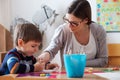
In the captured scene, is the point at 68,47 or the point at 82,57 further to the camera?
the point at 68,47

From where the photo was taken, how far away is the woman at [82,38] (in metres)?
1.67

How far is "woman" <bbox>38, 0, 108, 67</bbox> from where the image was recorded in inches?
65.6

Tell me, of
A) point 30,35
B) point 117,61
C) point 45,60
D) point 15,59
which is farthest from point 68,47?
point 117,61

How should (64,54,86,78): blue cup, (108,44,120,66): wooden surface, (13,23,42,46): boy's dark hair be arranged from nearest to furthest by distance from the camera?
(64,54,86,78): blue cup
(13,23,42,46): boy's dark hair
(108,44,120,66): wooden surface

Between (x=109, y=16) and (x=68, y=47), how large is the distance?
1412 millimetres

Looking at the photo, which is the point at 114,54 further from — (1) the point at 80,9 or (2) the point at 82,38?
(1) the point at 80,9

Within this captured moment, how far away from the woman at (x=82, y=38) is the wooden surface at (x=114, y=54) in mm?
1129

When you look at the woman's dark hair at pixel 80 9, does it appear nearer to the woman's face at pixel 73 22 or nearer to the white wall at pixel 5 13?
the woman's face at pixel 73 22

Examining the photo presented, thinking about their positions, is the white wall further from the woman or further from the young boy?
the young boy

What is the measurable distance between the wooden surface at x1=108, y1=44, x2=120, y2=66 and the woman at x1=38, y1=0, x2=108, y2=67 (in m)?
1.13

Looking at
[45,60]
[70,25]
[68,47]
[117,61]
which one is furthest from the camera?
[117,61]

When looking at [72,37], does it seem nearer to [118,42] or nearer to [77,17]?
[77,17]

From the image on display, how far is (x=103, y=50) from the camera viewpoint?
1805 mm

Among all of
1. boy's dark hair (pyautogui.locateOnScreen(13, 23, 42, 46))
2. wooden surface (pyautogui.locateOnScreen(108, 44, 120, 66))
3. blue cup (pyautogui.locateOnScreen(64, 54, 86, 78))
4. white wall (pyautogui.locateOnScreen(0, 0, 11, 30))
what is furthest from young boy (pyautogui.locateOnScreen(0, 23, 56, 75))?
white wall (pyautogui.locateOnScreen(0, 0, 11, 30))
